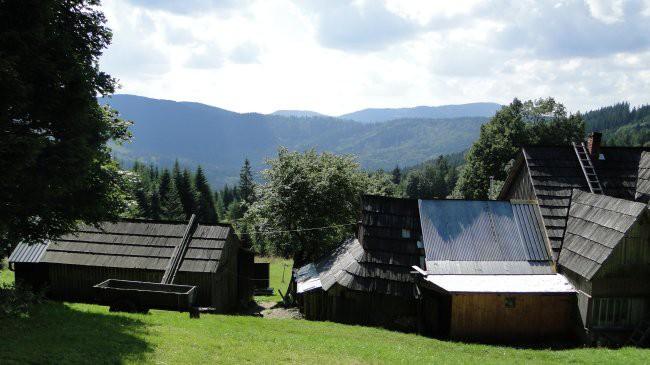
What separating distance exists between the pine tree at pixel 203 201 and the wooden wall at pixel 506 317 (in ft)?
242

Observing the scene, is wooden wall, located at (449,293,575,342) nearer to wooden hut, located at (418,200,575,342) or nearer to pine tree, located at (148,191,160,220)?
wooden hut, located at (418,200,575,342)

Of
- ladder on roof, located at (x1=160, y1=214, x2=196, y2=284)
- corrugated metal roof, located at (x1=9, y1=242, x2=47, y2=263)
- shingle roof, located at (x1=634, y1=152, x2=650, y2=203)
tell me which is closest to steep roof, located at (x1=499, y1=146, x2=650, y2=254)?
shingle roof, located at (x1=634, y1=152, x2=650, y2=203)

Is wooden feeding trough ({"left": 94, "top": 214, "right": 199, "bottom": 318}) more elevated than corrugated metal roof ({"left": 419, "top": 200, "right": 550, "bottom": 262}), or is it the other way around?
corrugated metal roof ({"left": 419, "top": 200, "right": 550, "bottom": 262})

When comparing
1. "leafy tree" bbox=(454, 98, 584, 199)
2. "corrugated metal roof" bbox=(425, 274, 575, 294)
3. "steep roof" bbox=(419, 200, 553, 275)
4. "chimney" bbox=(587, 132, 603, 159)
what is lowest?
"corrugated metal roof" bbox=(425, 274, 575, 294)

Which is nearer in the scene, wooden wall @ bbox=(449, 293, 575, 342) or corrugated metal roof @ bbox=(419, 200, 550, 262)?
wooden wall @ bbox=(449, 293, 575, 342)

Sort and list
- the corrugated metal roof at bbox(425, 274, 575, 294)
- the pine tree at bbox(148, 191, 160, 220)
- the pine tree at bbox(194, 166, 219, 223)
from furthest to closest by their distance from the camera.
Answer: the pine tree at bbox(194, 166, 219, 223) → the pine tree at bbox(148, 191, 160, 220) → the corrugated metal roof at bbox(425, 274, 575, 294)

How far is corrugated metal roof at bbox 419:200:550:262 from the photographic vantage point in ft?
78.7

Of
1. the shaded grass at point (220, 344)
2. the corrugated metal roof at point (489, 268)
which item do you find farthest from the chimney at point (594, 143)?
the shaded grass at point (220, 344)

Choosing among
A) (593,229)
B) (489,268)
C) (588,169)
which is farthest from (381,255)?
(588,169)

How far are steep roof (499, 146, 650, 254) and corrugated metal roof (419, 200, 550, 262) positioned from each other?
840mm

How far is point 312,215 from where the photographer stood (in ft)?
116

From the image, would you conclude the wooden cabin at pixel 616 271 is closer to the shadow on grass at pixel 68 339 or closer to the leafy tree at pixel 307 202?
the leafy tree at pixel 307 202

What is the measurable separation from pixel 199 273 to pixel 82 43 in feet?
46.5

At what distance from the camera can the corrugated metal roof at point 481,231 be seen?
2398cm
